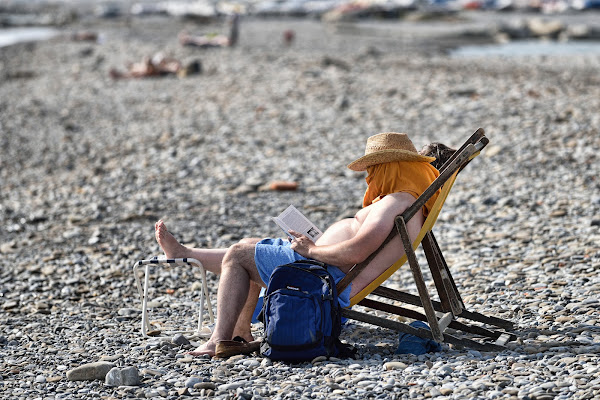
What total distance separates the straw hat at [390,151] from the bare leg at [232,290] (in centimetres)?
83

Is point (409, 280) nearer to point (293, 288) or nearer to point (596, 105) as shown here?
point (293, 288)

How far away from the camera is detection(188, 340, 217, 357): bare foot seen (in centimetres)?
446

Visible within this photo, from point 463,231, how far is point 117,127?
30.2ft

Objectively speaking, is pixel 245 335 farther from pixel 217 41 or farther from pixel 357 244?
pixel 217 41

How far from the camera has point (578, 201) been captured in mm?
7840

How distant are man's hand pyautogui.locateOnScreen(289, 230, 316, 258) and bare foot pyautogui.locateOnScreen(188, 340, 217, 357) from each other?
697 millimetres

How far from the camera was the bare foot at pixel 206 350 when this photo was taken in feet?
14.6

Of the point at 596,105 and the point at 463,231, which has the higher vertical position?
the point at 596,105

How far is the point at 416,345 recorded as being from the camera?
4.45 m

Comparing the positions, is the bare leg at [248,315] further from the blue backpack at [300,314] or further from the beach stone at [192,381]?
the beach stone at [192,381]

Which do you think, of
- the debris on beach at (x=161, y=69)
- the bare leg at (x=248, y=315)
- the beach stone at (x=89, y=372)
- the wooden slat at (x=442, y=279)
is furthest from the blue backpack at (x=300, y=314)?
the debris on beach at (x=161, y=69)

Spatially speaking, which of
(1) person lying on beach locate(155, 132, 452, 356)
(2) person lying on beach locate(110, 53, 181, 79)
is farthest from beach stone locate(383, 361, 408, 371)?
(2) person lying on beach locate(110, 53, 181, 79)

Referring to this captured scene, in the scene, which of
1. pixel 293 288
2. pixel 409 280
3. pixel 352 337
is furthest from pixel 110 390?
pixel 409 280

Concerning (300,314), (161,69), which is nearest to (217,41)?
(161,69)
